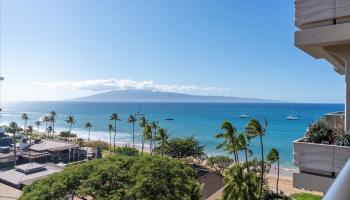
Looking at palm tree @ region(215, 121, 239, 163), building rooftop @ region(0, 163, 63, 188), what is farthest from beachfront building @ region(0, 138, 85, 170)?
palm tree @ region(215, 121, 239, 163)

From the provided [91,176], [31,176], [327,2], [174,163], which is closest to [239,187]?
[174,163]

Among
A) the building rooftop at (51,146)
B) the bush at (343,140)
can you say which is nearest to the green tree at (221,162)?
the building rooftop at (51,146)

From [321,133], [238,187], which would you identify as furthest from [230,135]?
Result: [321,133]

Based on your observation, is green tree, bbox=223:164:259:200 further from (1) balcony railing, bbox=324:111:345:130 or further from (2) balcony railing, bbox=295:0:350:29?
(2) balcony railing, bbox=295:0:350:29

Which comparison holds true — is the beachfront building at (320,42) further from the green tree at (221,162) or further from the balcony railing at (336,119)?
the green tree at (221,162)

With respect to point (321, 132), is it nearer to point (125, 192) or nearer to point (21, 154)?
point (125, 192)

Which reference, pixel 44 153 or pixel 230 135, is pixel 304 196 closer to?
pixel 230 135
